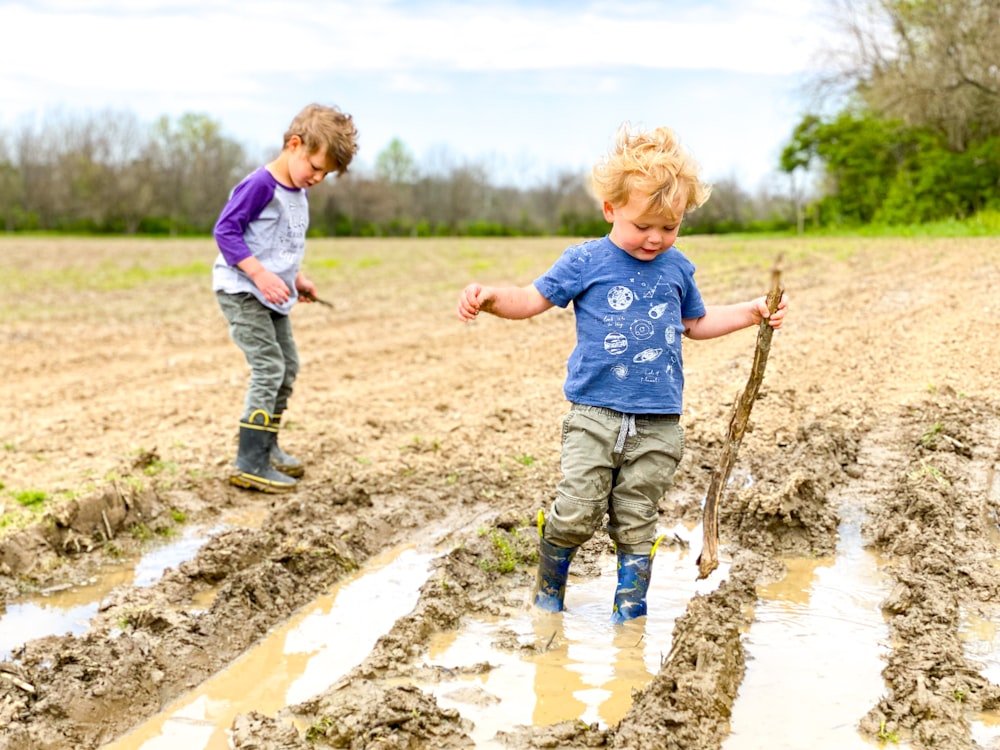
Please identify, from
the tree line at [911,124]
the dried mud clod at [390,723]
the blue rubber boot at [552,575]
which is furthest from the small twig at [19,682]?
the tree line at [911,124]

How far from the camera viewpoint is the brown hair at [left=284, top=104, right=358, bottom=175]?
552 cm

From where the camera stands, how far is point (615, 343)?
381 centimetres

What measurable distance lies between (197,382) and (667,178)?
6.43 metres

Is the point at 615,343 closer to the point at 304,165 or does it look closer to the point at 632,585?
the point at 632,585

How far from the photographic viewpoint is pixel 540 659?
12.2 feet

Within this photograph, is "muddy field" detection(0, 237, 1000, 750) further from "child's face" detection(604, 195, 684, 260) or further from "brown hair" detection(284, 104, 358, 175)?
"brown hair" detection(284, 104, 358, 175)

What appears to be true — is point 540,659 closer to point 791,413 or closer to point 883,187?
point 791,413

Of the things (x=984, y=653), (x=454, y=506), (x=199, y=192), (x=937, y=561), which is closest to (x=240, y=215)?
(x=454, y=506)

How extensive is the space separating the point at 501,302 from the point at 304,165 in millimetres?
2297

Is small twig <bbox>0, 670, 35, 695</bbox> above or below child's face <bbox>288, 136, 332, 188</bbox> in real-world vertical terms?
below

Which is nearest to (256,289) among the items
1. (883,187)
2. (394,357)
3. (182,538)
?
(182,538)

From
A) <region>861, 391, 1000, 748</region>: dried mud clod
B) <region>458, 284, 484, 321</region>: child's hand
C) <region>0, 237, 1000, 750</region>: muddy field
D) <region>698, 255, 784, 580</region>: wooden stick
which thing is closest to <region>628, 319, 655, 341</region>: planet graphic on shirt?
<region>698, 255, 784, 580</region>: wooden stick

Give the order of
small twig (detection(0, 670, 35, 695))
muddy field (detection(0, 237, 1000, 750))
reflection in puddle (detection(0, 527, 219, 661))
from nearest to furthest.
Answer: muddy field (detection(0, 237, 1000, 750)) < small twig (detection(0, 670, 35, 695)) < reflection in puddle (detection(0, 527, 219, 661))

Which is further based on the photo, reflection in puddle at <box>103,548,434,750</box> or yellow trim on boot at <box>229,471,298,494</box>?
yellow trim on boot at <box>229,471,298,494</box>
